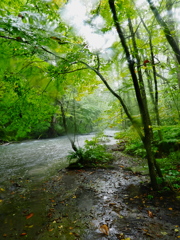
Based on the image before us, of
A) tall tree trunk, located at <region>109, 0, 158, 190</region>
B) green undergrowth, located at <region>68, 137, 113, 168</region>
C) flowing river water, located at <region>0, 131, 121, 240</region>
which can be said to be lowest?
flowing river water, located at <region>0, 131, 121, 240</region>

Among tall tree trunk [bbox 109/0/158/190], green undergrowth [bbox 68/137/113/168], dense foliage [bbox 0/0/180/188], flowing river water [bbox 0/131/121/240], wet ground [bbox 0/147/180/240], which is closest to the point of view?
dense foliage [bbox 0/0/180/188]

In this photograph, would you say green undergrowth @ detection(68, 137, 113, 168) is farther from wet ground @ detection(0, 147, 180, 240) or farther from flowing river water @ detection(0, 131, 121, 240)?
wet ground @ detection(0, 147, 180, 240)

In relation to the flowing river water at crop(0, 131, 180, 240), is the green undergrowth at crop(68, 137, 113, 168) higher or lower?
higher

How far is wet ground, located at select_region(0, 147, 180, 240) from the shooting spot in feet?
8.12

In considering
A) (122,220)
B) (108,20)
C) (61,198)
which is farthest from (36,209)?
(108,20)

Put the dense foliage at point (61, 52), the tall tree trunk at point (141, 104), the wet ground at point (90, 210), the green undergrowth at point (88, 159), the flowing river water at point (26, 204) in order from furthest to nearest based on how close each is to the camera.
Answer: the green undergrowth at point (88, 159) < the tall tree trunk at point (141, 104) < the flowing river water at point (26, 204) < the wet ground at point (90, 210) < the dense foliage at point (61, 52)

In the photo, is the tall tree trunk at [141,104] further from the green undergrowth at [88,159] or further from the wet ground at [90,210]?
the green undergrowth at [88,159]

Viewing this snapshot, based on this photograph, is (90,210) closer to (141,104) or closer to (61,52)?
(141,104)

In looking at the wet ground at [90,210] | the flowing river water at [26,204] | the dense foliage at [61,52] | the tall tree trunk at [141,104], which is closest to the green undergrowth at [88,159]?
the flowing river water at [26,204]

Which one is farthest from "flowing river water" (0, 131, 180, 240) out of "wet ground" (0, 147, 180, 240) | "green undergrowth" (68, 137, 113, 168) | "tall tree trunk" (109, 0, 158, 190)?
"green undergrowth" (68, 137, 113, 168)

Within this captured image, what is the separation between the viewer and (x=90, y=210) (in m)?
3.19

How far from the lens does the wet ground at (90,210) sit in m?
2.47

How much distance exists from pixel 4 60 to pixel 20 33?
2.76ft

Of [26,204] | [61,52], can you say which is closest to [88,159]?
[26,204]
